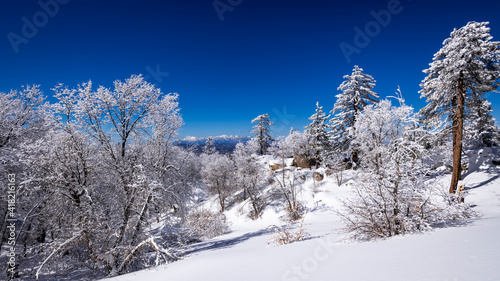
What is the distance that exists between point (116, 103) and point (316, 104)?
2849 cm

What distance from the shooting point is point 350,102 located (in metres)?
24.1

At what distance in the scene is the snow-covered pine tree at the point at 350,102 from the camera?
2370 centimetres

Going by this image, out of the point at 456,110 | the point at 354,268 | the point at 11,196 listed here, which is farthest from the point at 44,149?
the point at 456,110

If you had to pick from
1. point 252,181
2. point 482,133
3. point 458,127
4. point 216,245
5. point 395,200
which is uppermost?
point 482,133

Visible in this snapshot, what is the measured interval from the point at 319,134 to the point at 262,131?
1439cm

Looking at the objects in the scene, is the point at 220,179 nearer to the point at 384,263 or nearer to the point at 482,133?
the point at 384,263

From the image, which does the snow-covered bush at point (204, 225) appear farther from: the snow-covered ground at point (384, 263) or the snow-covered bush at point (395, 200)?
the snow-covered bush at point (395, 200)

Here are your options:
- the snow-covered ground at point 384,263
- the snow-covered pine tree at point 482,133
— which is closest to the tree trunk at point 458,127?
the snow-covered pine tree at point 482,133

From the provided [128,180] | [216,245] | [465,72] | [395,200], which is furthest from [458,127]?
[128,180]

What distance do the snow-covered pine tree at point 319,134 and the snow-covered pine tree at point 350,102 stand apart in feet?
13.5

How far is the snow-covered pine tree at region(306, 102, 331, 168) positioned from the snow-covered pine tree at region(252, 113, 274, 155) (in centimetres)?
1196

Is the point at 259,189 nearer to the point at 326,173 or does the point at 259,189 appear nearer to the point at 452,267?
the point at 326,173

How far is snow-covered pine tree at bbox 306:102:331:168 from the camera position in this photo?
1174 inches

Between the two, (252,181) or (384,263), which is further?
(252,181)
